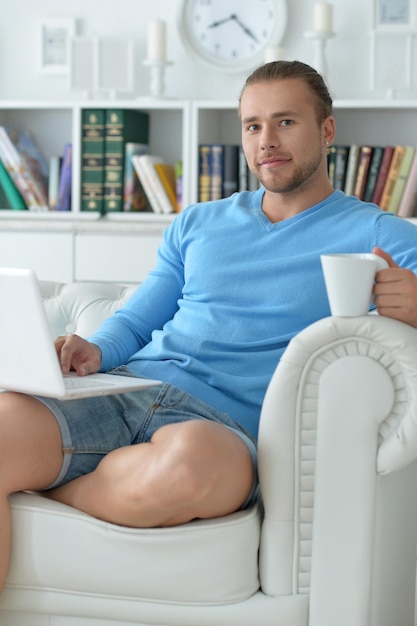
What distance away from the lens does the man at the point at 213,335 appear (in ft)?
5.11

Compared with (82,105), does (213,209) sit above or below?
below

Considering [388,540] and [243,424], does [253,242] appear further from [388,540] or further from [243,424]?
[388,540]

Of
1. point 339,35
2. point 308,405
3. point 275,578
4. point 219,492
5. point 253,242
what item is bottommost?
point 275,578

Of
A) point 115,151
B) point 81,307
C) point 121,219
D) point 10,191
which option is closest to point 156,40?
point 115,151

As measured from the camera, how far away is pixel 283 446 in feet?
5.18

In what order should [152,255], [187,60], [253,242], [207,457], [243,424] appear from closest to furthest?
[207,457]
[243,424]
[253,242]
[152,255]
[187,60]

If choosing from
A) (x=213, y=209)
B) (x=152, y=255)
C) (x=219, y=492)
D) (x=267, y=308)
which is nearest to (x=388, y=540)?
(x=219, y=492)

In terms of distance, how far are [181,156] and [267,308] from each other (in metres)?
2.12

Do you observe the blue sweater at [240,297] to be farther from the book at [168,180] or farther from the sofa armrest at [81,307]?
the book at [168,180]

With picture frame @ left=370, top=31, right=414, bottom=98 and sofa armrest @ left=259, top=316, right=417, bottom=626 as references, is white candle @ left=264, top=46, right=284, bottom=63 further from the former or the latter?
sofa armrest @ left=259, top=316, right=417, bottom=626

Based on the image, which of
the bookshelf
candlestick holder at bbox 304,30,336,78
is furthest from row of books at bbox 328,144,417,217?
candlestick holder at bbox 304,30,336,78

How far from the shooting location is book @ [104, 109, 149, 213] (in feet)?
12.0

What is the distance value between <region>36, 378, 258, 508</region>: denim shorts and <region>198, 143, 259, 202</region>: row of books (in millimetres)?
1923

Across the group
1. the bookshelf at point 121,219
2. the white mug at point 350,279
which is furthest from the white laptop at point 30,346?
the bookshelf at point 121,219
